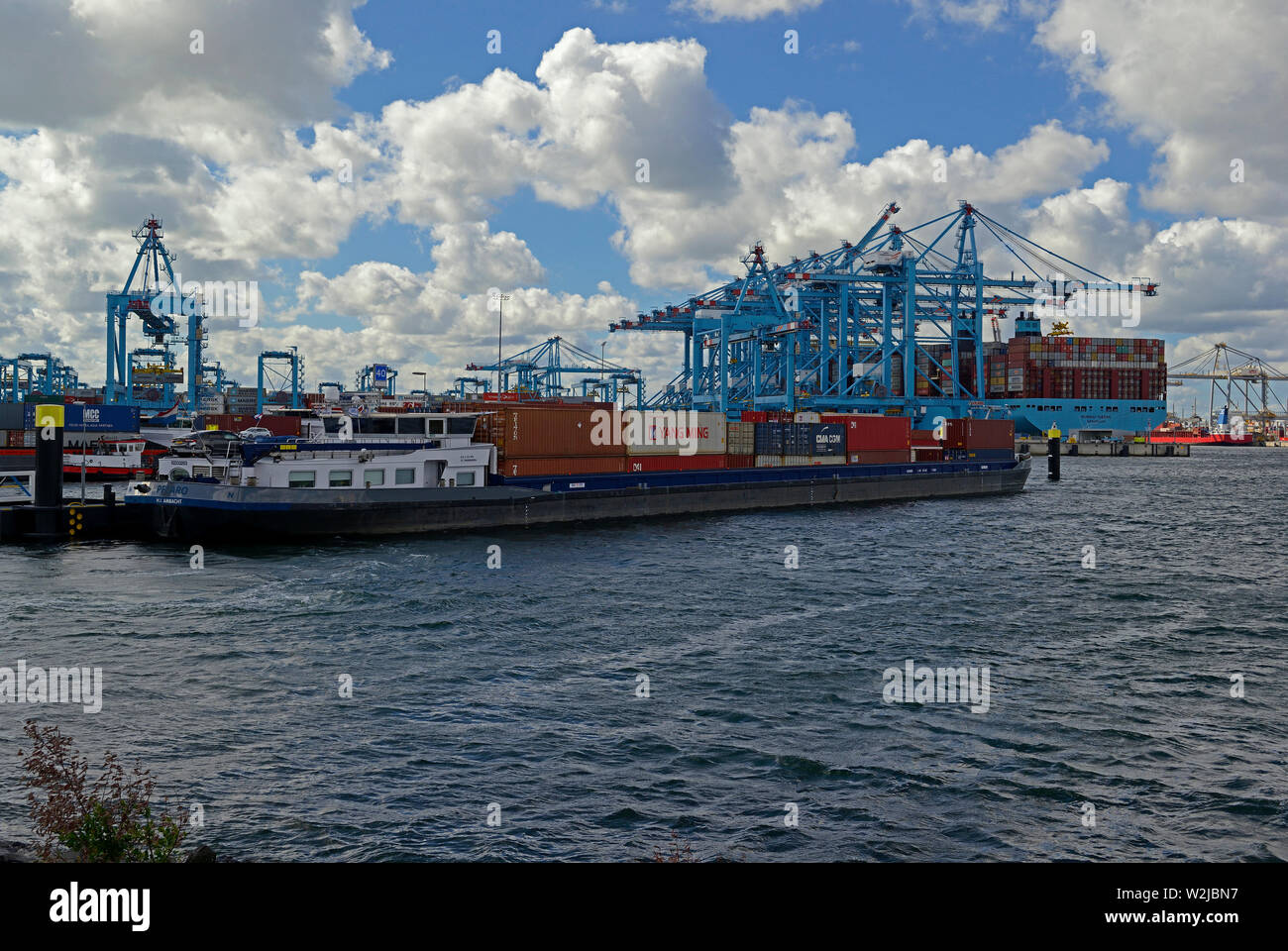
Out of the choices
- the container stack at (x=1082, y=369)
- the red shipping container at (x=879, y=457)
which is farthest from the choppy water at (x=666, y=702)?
the container stack at (x=1082, y=369)

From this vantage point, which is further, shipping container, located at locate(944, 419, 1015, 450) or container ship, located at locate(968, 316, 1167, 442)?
container ship, located at locate(968, 316, 1167, 442)

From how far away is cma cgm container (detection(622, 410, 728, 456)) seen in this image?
5753cm

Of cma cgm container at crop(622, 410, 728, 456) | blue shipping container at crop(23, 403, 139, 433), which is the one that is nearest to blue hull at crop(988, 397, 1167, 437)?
cma cgm container at crop(622, 410, 728, 456)

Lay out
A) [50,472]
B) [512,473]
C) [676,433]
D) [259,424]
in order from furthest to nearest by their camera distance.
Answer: [259,424], [676,433], [512,473], [50,472]

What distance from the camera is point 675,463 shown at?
196 feet

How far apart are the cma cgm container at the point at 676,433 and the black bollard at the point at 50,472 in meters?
30.4

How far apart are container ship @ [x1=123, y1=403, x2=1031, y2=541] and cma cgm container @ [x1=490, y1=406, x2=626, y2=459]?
79mm

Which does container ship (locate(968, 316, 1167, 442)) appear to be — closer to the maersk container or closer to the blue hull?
the blue hull

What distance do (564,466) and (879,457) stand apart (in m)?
31.6

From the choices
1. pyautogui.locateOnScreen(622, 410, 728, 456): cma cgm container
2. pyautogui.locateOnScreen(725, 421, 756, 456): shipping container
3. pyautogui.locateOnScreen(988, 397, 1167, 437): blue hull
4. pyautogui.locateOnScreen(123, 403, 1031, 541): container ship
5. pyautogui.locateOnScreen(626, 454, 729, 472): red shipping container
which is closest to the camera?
pyautogui.locateOnScreen(123, 403, 1031, 541): container ship

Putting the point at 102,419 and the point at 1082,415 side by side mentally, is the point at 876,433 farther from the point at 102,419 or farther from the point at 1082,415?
the point at 1082,415

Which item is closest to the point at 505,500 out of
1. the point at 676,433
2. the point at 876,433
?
the point at 676,433

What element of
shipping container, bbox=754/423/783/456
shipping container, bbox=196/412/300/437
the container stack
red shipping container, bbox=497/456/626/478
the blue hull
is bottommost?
red shipping container, bbox=497/456/626/478
